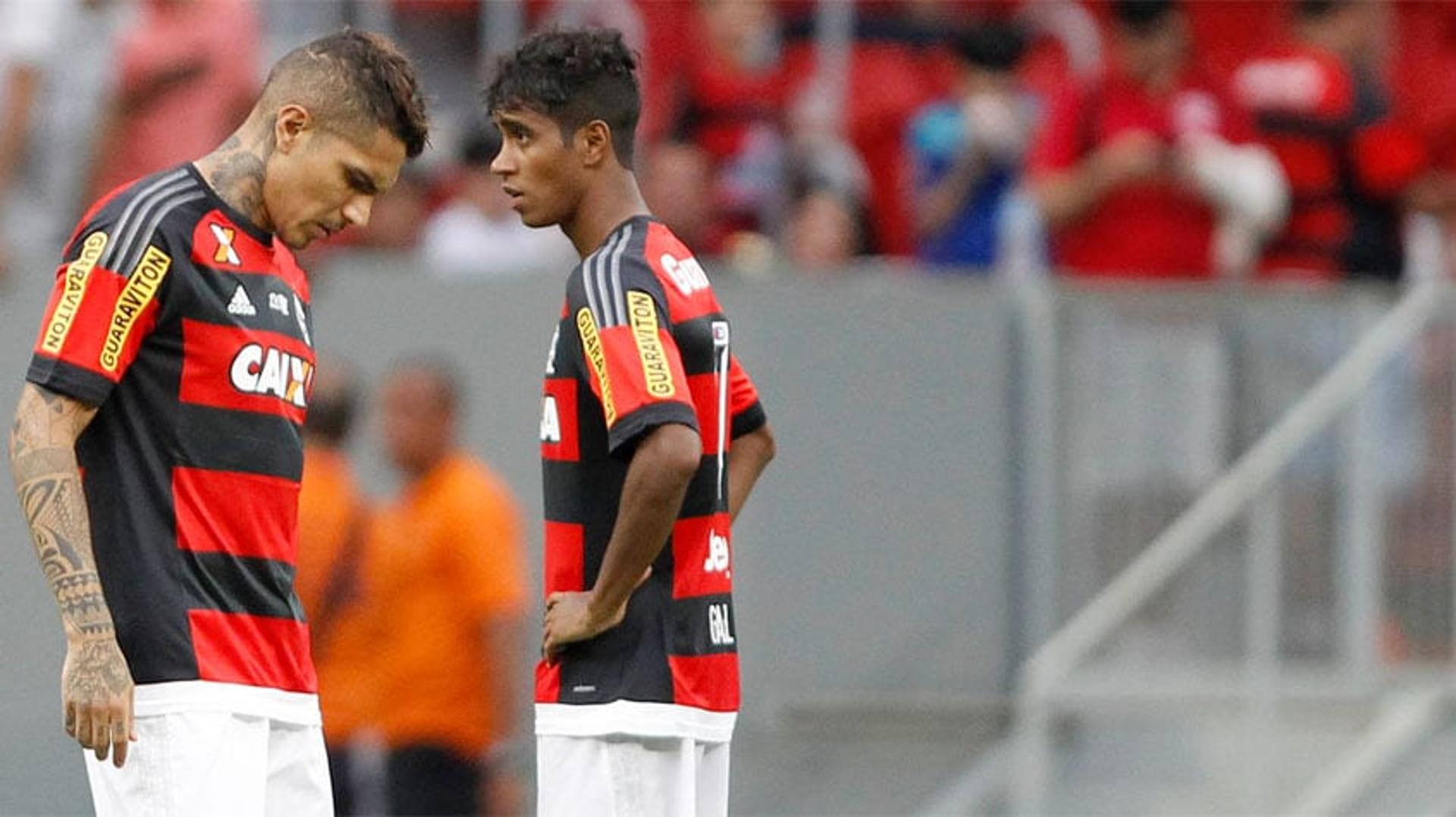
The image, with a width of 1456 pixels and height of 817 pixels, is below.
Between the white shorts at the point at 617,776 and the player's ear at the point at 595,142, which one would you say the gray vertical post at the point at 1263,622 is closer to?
the white shorts at the point at 617,776

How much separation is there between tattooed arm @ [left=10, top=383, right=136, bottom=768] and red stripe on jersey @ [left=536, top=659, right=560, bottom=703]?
1061 mm

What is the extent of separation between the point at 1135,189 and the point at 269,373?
6514 mm

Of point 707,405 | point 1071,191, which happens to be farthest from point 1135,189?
point 707,405

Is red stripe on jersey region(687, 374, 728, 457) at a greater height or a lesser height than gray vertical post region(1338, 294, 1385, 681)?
greater

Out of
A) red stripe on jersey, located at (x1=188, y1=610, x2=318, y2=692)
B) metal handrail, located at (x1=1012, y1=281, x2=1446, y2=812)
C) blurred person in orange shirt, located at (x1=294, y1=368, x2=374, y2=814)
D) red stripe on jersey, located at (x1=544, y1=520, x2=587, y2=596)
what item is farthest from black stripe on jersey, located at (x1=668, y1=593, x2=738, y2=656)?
Result: metal handrail, located at (x1=1012, y1=281, x2=1446, y2=812)

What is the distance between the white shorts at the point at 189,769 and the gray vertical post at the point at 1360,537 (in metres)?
6.60

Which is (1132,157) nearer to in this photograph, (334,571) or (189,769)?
(334,571)

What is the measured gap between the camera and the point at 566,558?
6.16 metres

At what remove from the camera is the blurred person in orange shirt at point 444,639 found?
10.2 metres

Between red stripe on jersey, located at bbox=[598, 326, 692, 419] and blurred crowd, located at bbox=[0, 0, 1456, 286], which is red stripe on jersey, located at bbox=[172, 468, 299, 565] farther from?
blurred crowd, located at bbox=[0, 0, 1456, 286]

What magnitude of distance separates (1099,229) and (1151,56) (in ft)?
2.63

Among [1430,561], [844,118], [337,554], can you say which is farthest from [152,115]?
[1430,561]

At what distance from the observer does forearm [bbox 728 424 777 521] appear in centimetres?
673

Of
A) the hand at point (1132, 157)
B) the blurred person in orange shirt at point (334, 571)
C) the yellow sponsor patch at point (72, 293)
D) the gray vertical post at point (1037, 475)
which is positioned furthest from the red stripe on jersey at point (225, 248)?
the gray vertical post at point (1037, 475)
